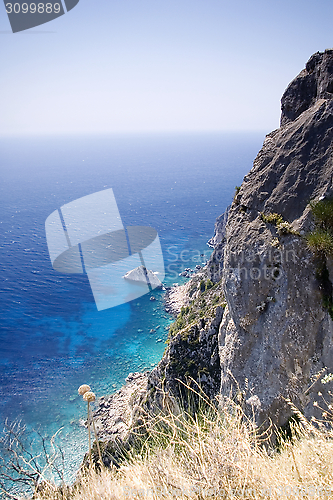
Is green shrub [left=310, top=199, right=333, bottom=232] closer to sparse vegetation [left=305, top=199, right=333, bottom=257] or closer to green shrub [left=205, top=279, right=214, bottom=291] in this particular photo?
sparse vegetation [left=305, top=199, right=333, bottom=257]

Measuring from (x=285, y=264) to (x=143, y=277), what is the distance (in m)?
59.6

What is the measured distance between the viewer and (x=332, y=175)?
10.1m

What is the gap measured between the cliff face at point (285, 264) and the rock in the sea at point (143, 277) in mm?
54300

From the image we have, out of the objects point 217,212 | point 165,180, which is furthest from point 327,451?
point 165,180

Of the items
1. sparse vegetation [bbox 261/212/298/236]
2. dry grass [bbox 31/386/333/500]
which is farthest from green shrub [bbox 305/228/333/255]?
dry grass [bbox 31/386/333/500]

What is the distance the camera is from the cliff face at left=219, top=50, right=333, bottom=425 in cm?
1007

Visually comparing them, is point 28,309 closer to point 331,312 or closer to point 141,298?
point 141,298

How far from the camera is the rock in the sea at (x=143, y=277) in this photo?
6694cm

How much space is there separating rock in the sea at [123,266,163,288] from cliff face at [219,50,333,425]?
54.3 metres

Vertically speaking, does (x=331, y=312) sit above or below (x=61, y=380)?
above

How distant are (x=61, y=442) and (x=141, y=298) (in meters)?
33.3

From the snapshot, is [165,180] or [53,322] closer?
[53,322]

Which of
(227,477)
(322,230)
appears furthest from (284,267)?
(227,477)

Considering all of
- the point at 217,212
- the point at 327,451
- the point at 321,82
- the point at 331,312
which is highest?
the point at 321,82
